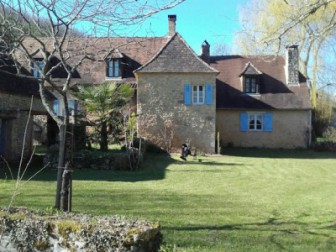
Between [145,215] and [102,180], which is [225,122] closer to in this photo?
[102,180]

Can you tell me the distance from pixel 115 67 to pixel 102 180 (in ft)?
48.0

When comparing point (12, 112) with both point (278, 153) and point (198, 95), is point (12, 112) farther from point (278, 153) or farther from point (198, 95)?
point (278, 153)

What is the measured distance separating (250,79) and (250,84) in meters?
0.32

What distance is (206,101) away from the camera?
25391mm

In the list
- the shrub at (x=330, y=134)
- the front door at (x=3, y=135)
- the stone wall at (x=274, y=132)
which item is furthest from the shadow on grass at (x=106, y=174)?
the shrub at (x=330, y=134)

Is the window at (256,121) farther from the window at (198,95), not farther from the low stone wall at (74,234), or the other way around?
the low stone wall at (74,234)

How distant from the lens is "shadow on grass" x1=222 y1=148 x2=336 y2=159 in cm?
2556

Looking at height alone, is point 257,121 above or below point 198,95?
below

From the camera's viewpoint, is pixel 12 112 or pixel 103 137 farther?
pixel 103 137

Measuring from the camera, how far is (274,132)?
95.6 ft

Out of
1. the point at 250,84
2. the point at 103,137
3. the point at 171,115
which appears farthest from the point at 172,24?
the point at 103,137

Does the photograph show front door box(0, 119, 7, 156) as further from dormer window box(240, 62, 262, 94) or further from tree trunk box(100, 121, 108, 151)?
dormer window box(240, 62, 262, 94)

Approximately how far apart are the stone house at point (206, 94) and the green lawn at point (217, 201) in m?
6.83

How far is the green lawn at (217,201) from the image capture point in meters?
6.91
